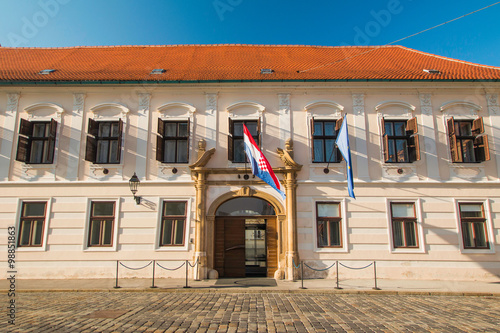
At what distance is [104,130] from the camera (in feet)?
50.6

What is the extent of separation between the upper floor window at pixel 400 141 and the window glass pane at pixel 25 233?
15.6 meters

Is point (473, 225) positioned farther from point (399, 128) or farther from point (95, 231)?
point (95, 231)

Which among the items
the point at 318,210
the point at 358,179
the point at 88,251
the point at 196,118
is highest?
the point at 196,118

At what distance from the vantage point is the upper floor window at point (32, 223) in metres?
14.4

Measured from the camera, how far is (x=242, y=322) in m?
7.20

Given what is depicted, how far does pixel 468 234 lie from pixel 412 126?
505 cm

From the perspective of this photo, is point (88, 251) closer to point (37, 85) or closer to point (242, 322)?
point (37, 85)

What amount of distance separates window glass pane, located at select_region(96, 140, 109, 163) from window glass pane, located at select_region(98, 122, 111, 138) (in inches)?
12.3

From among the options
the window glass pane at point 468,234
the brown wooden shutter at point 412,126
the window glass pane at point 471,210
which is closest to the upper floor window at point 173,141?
the brown wooden shutter at point 412,126

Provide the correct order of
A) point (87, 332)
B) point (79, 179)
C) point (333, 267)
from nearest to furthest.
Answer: point (87, 332)
point (333, 267)
point (79, 179)

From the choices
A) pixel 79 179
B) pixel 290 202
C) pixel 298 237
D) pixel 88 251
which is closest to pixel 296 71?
pixel 290 202

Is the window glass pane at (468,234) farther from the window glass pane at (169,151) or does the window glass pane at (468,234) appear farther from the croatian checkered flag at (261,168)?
the window glass pane at (169,151)

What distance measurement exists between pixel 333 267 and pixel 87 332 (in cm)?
989

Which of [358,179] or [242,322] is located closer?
[242,322]
